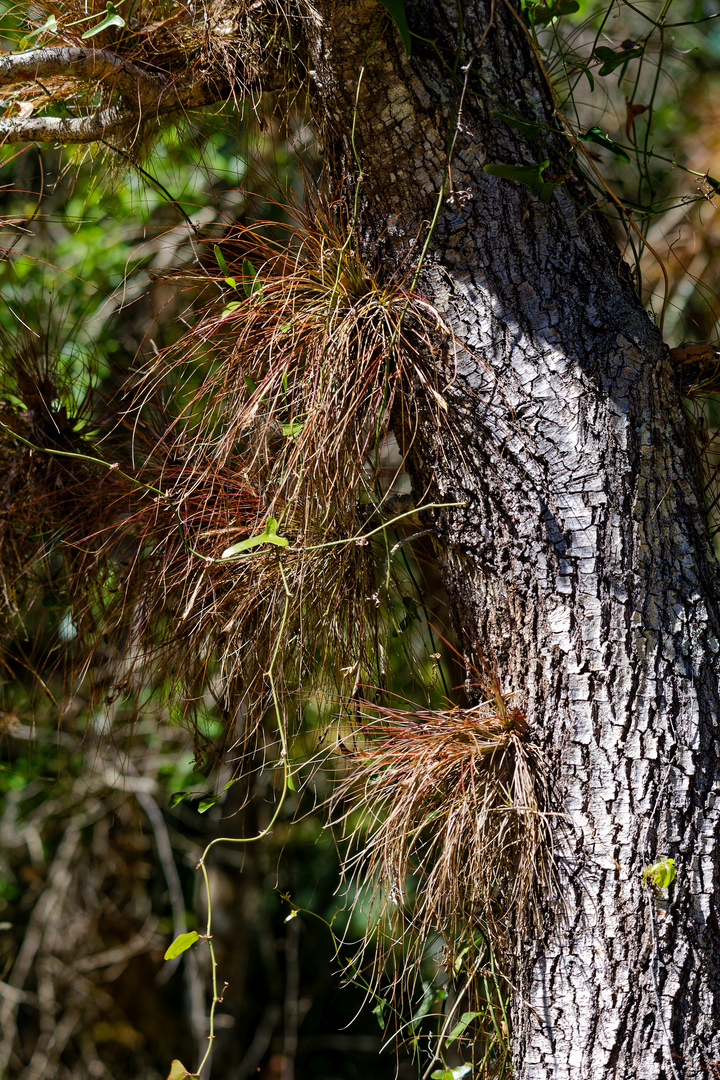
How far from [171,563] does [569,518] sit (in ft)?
1.35

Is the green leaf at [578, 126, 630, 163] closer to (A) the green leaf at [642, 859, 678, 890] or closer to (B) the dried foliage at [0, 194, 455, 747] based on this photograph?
(B) the dried foliage at [0, 194, 455, 747]

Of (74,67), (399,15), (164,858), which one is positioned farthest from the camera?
(164,858)

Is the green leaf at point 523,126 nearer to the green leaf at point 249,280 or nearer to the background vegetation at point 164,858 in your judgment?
the green leaf at point 249,280

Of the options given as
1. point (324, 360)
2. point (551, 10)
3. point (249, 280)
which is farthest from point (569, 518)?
point (551, 10)

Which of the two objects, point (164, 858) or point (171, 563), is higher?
point (171, 563)

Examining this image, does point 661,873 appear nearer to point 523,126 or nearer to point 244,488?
point 244,488

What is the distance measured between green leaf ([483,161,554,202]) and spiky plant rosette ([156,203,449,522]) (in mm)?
123

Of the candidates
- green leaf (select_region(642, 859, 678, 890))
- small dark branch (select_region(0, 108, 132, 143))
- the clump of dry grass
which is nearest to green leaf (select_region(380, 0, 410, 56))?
small dark branch (select_region(0, 108, 132, 143))

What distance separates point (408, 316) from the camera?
0.77 meters

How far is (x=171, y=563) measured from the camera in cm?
87

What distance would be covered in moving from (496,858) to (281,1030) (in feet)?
7.00

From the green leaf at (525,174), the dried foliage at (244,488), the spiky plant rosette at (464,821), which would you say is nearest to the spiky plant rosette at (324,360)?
the dried foliage at (244,488)

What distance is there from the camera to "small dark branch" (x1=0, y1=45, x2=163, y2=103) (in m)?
0.78

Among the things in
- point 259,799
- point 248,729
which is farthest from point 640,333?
point 259,799
